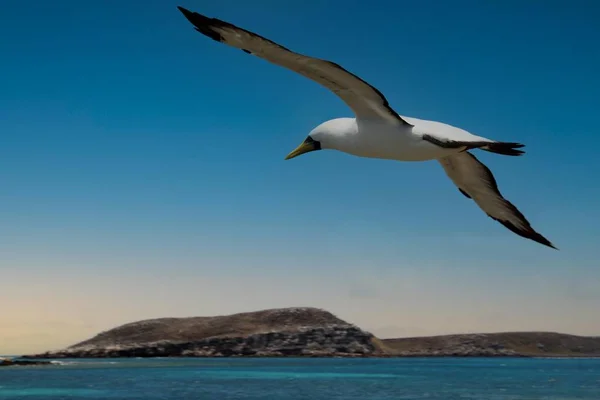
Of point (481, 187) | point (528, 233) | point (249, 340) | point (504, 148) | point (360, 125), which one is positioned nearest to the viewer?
point (504, 148)

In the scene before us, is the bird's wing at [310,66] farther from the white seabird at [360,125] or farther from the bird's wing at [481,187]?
the bird's wing at [481,187]

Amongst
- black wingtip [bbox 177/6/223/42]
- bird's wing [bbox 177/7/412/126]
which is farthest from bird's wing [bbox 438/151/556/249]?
black wingtip [bbox 177/6/223/42]

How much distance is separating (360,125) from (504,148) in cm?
140

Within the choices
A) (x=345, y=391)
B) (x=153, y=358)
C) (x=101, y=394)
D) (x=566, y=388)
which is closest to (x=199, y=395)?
(x=101, y=394)

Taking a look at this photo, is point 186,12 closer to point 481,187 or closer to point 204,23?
point 204,23

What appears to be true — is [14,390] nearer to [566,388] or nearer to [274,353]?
[566,388]

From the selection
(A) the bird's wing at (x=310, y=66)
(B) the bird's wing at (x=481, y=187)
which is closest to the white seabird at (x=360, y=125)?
(A) the bird's wing at (x=310, y=66)

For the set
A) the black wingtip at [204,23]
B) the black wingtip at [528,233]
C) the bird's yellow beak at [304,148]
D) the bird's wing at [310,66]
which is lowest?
the black wingtip at [528,233]

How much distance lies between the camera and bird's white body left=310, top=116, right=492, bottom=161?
7211 mm

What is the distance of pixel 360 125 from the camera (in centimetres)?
748

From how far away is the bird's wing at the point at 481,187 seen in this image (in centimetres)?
839

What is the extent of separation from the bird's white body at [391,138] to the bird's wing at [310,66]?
4.0 inches

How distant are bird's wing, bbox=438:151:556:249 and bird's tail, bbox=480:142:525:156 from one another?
5.76 feet

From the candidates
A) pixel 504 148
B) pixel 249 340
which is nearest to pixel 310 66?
pixel 504 148
